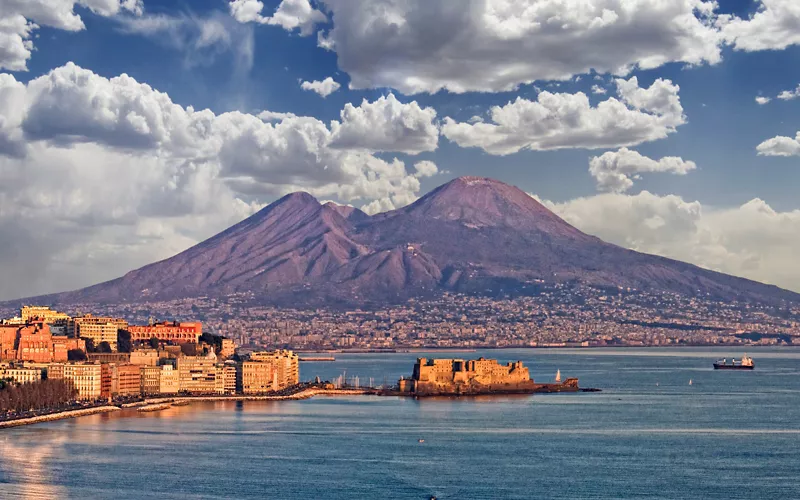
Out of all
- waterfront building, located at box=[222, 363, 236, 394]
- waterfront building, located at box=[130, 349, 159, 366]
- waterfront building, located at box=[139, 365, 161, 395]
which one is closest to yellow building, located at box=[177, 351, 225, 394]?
waterfront building, located at box=[222, 363, 236, 394]

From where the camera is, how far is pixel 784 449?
99.2m

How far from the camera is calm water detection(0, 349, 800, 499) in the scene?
78000 mm

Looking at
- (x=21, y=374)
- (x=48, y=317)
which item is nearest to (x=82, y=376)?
(x=21, y=374)

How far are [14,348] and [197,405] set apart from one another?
3320 cm

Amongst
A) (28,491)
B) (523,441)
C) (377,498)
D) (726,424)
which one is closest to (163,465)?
(28,491)

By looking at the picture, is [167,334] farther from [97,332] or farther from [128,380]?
[128,380]

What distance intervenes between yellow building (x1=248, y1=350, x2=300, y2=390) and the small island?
15.2 metres

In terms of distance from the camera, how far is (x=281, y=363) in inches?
6781

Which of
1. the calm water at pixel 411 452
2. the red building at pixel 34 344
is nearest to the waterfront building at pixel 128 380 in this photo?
the red building at pixel 34 344

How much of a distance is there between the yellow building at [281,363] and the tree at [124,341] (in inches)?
758

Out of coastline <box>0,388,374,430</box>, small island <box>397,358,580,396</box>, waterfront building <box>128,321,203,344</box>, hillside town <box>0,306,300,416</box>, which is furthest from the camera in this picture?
waterfront building <box>128,321,203,344</box>

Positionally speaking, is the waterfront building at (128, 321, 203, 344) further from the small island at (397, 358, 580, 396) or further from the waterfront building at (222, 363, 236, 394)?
the small island at (397, 358, 580, 396)

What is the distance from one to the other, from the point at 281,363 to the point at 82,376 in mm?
34616

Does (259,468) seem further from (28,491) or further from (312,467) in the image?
(28,491)
